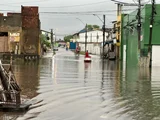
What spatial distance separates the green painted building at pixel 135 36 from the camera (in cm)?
4047

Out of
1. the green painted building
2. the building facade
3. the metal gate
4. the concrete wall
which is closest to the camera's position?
the green painted building

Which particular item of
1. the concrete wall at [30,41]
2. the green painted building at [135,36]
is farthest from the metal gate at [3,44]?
the green painted building at [135,36]

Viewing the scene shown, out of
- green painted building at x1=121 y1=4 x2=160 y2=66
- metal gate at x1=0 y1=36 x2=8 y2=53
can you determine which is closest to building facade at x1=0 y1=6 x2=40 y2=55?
metal gate at x1=0 y1=36 x2=8 y2=53

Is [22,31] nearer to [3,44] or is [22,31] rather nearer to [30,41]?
[30,41]

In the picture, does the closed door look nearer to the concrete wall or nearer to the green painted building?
the concrete wall

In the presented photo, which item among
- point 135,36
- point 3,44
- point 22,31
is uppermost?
point 22,31

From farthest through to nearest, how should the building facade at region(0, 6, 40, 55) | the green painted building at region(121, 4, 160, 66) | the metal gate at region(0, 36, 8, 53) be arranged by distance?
the metal gate at region(0, 36, 8, 53) < the building facade at region(0, 6, 40, 55) < the green painted building at region(121, 4, 160, 66)

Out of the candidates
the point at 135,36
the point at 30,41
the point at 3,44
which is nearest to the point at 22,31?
the point at 30,41

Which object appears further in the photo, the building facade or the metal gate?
the metal gate

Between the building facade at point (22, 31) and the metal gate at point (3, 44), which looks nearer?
the building facade at point (22, 31)

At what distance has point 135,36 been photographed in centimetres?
4744

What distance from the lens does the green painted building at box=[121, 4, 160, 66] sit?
40.5 metres

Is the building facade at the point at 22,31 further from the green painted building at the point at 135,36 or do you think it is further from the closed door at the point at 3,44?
the green painted building at the point at 135,36

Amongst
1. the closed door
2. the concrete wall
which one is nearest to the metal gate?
the closed door
